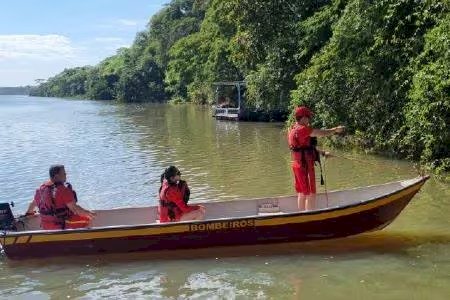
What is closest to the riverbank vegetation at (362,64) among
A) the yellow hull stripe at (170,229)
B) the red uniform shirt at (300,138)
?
the yellow hull stripe at (170,229)

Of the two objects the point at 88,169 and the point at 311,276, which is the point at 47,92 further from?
the point at 311,276

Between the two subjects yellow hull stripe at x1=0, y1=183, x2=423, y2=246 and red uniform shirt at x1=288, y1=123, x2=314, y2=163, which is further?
red uniform shirt at x1=288, y1=123, x2=314, y2=163

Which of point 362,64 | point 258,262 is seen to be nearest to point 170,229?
point 258,262

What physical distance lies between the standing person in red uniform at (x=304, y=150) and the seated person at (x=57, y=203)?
11.1 ft

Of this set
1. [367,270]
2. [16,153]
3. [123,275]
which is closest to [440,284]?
[367,270]

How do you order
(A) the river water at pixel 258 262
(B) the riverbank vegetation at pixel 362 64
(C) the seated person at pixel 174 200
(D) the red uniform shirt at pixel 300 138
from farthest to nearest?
(B) the riverbank vegetation at pixel 362 64 < (D) the red uniform shirt at pixel 300 138 < (C) the seated person at pixel 174 200 < (A) the river water at pixel 258 262

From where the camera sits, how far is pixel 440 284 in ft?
24.6

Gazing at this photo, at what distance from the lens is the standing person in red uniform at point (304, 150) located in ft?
30.3

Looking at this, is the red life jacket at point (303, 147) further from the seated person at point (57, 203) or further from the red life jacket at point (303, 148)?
the seated person at point (57, 203)

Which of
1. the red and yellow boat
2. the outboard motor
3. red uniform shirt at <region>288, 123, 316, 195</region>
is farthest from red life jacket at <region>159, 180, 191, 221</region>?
the outboard motor

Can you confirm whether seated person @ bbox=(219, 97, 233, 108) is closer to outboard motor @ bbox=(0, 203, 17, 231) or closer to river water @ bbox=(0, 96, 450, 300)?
river water @ bbox=(0, 96, 450, 300)

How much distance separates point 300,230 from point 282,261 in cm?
62

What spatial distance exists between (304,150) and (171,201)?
2.26 m

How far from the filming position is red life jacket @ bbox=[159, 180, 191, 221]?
9.21 meters
